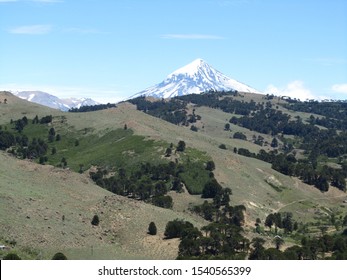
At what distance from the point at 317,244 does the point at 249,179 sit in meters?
92.6

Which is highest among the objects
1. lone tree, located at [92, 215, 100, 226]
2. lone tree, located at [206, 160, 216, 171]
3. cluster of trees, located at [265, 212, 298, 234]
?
lone tree, located at [206, 160, 216, 171]

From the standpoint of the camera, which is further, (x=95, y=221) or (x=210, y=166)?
(x=210, y=166)

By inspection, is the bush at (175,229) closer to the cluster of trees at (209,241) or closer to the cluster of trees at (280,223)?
the cluster of trees at (209,241)

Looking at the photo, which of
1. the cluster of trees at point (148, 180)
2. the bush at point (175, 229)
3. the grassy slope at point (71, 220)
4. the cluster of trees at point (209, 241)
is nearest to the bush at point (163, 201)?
the cluster of trees at point (148, 180)

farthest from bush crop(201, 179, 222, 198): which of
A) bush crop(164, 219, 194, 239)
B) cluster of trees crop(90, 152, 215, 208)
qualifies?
bush crop(164, 219, 194, 239)

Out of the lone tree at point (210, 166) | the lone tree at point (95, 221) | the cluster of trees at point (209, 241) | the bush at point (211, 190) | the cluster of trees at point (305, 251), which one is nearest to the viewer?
the cluster of trees at point (305, 251)

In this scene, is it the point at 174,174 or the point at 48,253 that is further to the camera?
the point at 174,174

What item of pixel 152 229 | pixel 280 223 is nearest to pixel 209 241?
pixel 152 229

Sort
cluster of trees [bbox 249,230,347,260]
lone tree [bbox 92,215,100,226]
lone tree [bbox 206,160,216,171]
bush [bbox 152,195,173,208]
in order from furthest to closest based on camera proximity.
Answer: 1. lone tree [bbox 206,160,216,171]
2. bush [bbox 152,195,173,208]
3. lone tree [bbox 92,215,100,226]
4. cluster of trees [bbox 249,230,347,260]

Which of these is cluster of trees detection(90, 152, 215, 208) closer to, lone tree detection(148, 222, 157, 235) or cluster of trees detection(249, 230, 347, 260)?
lone tree detection(148, 222, 157, 235)

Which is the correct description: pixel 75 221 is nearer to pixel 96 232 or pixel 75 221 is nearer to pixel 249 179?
pixel 96 232

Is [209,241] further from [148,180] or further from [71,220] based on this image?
[148,180]

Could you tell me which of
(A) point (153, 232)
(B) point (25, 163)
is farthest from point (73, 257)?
(B) point (25, 163)

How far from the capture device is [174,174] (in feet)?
586
